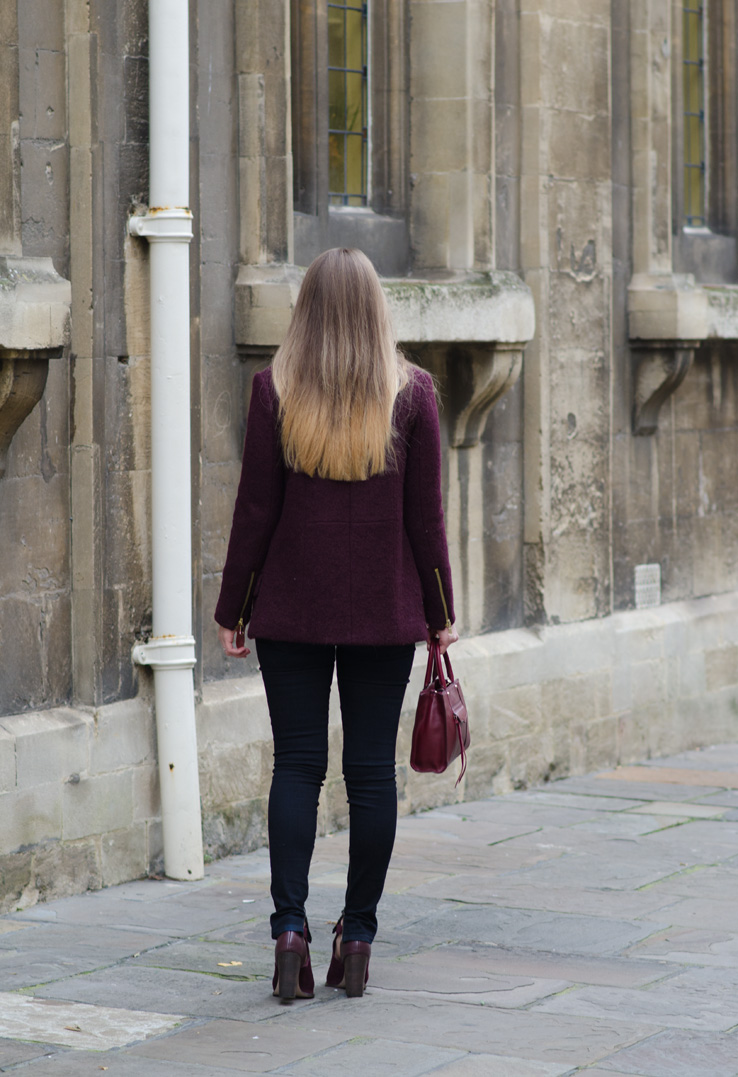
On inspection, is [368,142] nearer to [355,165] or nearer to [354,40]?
[355,165]

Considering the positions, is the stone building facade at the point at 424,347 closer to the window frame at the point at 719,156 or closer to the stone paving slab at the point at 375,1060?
Answer: the window frame at the point at 719,156

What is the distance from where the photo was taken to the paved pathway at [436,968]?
13.8ft

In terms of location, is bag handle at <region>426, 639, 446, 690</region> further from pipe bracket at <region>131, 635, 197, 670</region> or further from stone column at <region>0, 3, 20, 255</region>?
stone column at <region>0, 3, 20, 255</region>

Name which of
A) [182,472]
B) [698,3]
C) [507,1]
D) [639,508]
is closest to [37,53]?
[182,472]

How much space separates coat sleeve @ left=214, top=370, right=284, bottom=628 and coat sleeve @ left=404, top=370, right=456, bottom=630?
1.10 ft

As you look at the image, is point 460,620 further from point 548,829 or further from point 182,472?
point 182,472

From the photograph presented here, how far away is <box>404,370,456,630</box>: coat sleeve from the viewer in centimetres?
471

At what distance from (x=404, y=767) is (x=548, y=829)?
0.66 meters

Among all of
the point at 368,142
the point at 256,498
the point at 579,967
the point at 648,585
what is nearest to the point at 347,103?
the point at 368,142

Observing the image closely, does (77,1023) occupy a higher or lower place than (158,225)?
lower

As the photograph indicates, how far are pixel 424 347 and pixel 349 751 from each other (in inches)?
126

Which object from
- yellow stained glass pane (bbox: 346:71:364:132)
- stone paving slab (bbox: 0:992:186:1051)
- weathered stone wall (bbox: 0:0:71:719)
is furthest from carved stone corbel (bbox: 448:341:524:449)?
stone paving slab (bbox: 0:992:186:1051)

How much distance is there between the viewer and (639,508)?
9.13 metres

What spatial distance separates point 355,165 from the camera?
7773 millimetres
